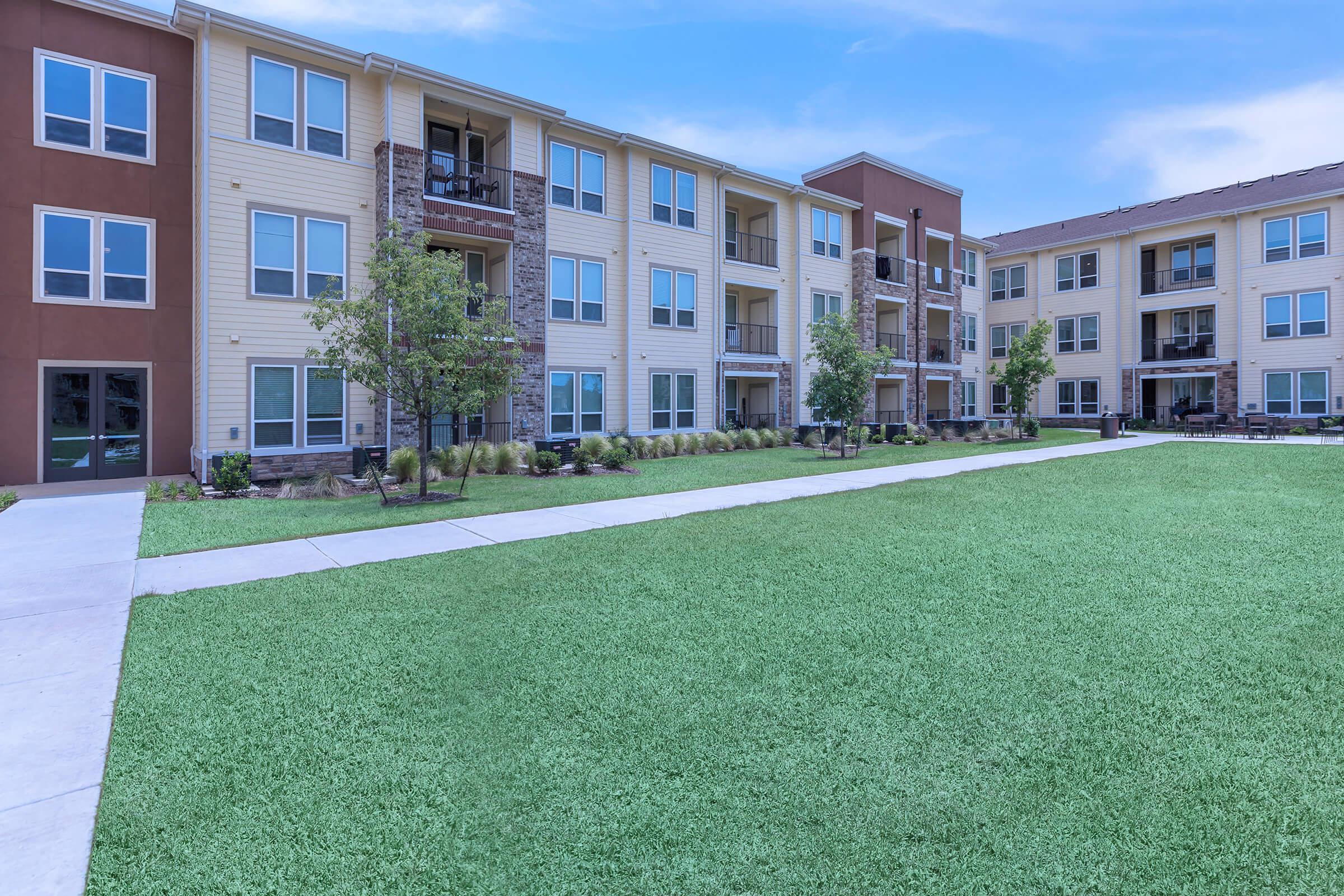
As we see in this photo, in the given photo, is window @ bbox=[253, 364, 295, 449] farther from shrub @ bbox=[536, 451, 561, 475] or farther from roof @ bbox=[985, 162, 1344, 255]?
roof @ bbox=[985, 162, 1344, 255]

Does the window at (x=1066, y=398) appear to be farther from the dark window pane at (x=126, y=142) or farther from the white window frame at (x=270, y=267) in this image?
the dark window pane at (x=126, y=142)

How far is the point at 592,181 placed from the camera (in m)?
21.1

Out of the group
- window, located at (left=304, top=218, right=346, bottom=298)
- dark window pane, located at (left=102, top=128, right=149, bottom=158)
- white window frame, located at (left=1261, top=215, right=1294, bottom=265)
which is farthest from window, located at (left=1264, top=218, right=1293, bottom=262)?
dark window pane, located at (left=102, top=128, right=149, bottom=158)

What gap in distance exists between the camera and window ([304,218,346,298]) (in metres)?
16.2

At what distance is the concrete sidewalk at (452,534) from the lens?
23.3 ft

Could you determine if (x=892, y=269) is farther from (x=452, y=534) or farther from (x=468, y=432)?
(x=452, y=534)

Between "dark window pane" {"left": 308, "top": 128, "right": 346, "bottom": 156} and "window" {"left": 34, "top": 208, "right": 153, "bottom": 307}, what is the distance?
13.6 ft

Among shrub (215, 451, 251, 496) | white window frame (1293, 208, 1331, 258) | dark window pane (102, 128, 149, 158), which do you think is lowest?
shrub (215, 451, 251, 496)

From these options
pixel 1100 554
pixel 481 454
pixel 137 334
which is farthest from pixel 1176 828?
pixel 137 334

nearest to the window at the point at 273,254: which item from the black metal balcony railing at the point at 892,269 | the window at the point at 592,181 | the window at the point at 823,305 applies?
the window at the point at 592,181

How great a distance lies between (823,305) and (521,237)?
13490 millimetres

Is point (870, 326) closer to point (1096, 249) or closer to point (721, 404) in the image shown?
point (721, 404)

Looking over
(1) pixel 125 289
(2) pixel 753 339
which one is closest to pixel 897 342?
(2) pixel 753 339

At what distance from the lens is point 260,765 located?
10.8ft
